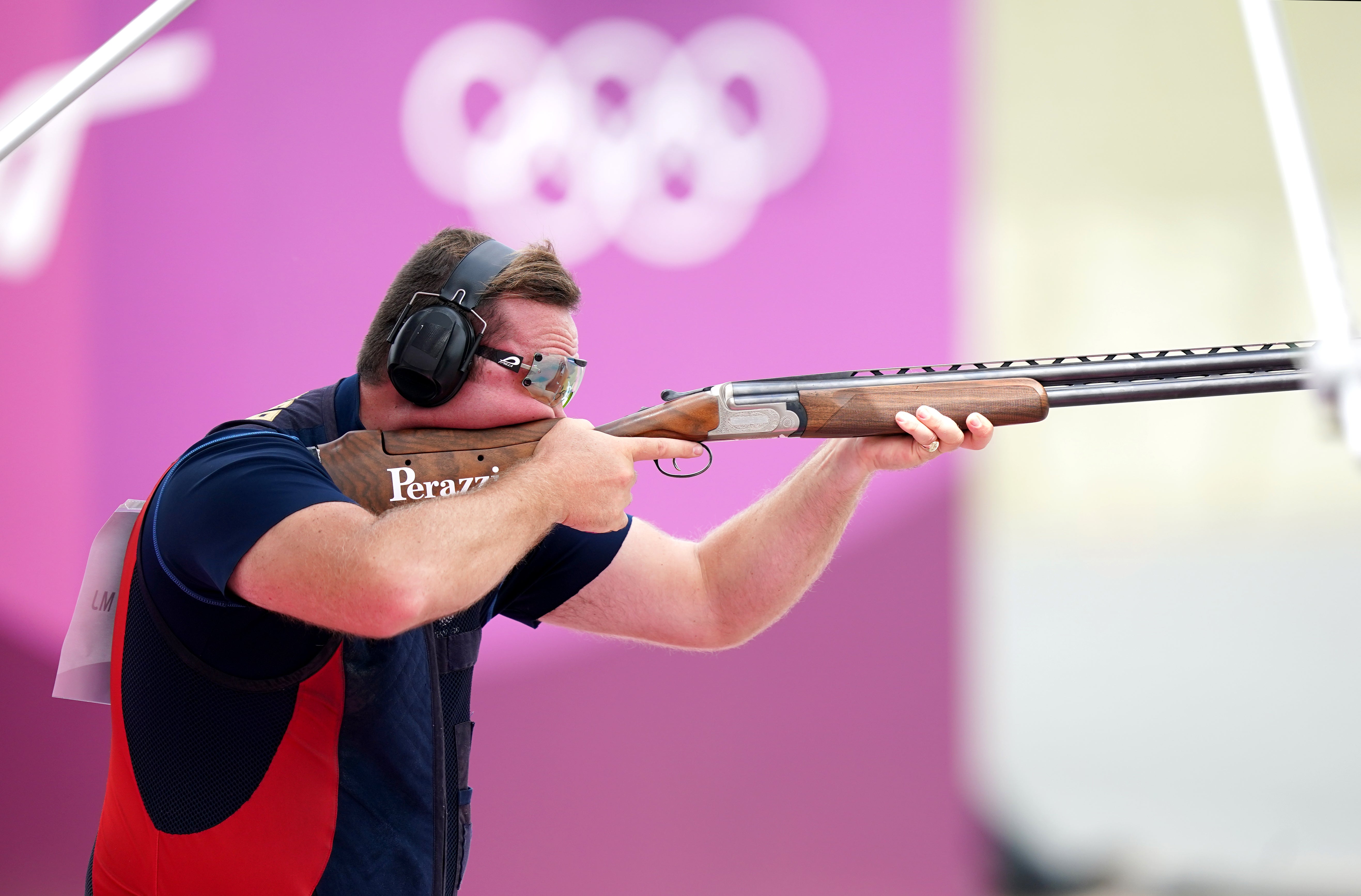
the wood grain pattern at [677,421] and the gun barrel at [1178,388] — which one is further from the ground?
the wood grain pattern at [677,421]

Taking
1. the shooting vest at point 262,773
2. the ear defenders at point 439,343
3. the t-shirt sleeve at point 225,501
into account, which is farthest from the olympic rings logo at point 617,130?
the t-shirt sleeve at point 225,501

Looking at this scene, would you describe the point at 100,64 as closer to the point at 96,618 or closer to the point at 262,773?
the point at 96,618

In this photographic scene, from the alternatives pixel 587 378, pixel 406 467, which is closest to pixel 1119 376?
pixel 406 467

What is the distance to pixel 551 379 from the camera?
191cm

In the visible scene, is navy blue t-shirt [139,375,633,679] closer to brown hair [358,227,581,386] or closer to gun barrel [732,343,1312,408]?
brown hair [358,227,581,386]

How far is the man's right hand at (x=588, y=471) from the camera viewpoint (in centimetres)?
169

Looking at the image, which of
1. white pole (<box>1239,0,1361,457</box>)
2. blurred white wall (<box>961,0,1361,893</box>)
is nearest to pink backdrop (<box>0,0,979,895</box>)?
blurred white wall (<box>961,0,1361,893</box>)

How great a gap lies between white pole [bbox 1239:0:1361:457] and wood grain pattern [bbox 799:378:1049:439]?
0.92m

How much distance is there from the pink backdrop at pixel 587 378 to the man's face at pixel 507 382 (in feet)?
4.92

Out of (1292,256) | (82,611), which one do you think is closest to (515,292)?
(82,611)

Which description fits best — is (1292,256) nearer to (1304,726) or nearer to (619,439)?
(1304,726)

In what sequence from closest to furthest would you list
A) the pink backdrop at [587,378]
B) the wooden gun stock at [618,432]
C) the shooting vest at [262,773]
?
the shooting vest at [262,773], the wooden gun stock at [618,432], the pink backdrop at [587,378]

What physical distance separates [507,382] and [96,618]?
0.76m

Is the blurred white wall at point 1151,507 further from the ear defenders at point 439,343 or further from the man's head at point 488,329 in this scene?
the ear defenders at point 439,343
